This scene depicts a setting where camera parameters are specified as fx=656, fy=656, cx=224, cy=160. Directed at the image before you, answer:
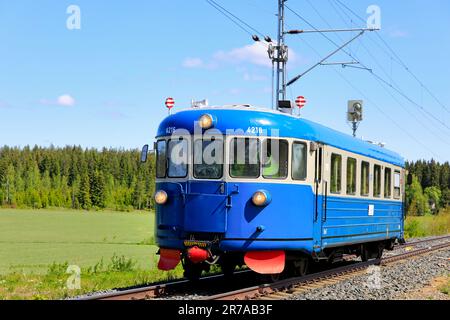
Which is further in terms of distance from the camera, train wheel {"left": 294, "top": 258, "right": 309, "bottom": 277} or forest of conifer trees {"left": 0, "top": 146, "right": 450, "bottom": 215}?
forest of conifer trees {"left": 0, "top": 146, "right": 450, "bottom": 215}

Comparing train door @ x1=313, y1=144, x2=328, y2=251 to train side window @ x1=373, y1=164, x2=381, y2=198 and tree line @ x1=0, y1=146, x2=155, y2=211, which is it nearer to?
train side window @ x1=373, y1=164, x2=381, y2=198

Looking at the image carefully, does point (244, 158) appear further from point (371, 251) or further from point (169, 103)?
point (371, 251)

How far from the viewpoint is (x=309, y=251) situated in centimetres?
1175

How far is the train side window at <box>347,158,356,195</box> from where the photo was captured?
543 inches

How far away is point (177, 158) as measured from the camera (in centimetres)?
1156

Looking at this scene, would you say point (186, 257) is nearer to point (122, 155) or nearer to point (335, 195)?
point (335, 195)

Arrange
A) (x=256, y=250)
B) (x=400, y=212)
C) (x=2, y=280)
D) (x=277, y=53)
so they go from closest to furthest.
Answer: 1. (x=256, y=250)
2. (x=2, y=280)
3. (x=400, y=212)
4. (x=277, y=53)

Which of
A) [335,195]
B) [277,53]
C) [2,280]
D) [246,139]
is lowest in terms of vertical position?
[2,280]

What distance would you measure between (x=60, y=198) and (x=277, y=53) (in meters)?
121

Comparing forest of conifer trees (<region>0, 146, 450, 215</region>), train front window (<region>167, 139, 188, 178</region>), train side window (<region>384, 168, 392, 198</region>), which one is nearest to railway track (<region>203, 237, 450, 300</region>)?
A: train side window (<region>384, 168, 392, 198</region>)

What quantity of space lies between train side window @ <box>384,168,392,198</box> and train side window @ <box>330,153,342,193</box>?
12.9ft

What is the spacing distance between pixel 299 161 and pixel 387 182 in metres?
6.22

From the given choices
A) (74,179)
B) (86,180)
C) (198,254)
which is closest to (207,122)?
(198,254)

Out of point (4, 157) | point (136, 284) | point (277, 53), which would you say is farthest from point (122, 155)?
point (136, 284)
